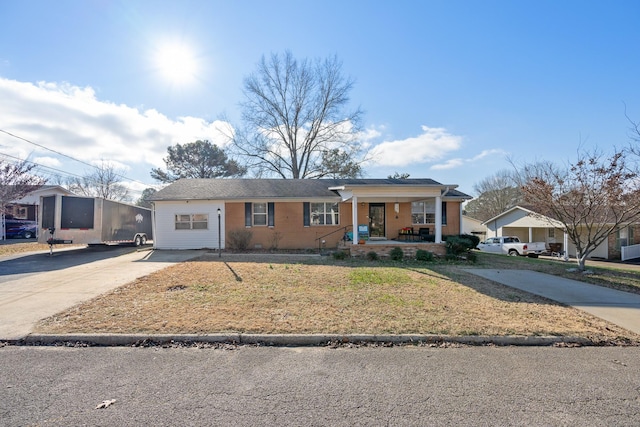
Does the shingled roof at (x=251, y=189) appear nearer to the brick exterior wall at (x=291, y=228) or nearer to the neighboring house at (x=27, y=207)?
the brick exterior wall at (x=291, y=228)

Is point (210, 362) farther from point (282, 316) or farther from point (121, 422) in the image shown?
point (282, 316)

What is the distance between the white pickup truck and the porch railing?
5419 mm

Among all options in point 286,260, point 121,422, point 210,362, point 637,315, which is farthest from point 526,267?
point 121,422

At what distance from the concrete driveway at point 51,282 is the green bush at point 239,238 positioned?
3.71 meters

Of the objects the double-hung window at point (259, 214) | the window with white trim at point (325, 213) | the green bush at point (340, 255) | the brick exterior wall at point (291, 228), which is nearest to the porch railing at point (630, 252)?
the brick exterior wall at point (291, 228)

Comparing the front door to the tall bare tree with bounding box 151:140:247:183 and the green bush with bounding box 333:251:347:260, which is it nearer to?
the green bush with bounding box 333:251:347:260

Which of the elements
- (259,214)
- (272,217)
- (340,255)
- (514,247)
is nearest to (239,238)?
(259,214)

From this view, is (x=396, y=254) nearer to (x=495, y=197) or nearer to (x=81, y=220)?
(x=81, y=220)

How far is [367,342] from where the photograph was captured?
4371 mm

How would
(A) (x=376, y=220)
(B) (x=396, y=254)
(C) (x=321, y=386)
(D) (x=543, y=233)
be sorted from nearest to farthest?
(C) (x=321, y=386) → (B) (x=396, y=254) → (A) (x=376, y=220) → (D) (x=543, y=233)

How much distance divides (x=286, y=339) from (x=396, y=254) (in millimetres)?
9345

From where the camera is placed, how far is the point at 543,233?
2961cm

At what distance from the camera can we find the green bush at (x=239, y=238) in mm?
15992

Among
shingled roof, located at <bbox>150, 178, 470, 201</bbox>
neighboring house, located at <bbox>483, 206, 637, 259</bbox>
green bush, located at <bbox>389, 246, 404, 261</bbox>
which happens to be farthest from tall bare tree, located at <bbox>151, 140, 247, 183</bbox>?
neighboring house, located at <bbox>483, 206, 637, 259</bbox>
